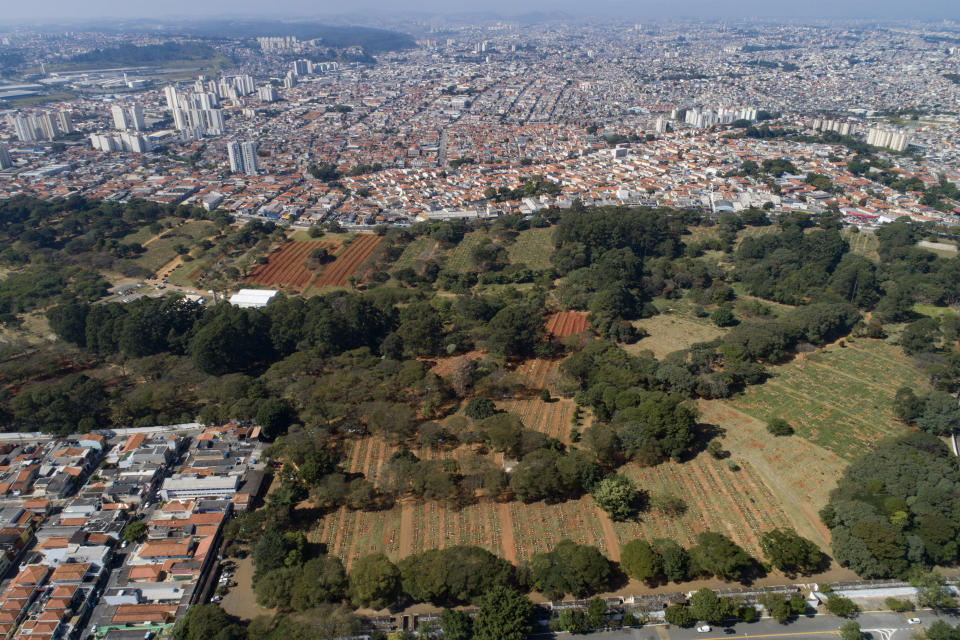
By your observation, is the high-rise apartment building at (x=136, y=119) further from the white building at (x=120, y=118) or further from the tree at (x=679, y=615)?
the tree at (x=679, y=615)

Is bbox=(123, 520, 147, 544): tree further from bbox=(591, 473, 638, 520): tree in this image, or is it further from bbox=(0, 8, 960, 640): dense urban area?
bbox=(591, 473, 638, 520): tree

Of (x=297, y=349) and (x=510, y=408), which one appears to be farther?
(x=297, y=349)

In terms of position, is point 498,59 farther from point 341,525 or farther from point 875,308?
point 341,525

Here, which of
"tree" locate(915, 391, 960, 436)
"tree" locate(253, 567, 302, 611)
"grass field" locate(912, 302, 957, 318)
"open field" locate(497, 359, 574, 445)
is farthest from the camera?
"grass field" locate(912, 302, 957, 318)

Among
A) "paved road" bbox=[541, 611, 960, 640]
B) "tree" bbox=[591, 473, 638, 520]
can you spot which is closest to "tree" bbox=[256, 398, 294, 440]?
"tree" bbox=[591, 473, 638, 520]

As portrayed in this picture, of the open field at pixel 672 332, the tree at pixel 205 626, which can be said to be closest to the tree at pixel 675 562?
the tree at pixel 205 626

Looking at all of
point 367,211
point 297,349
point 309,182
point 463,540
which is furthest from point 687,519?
point 309,182
